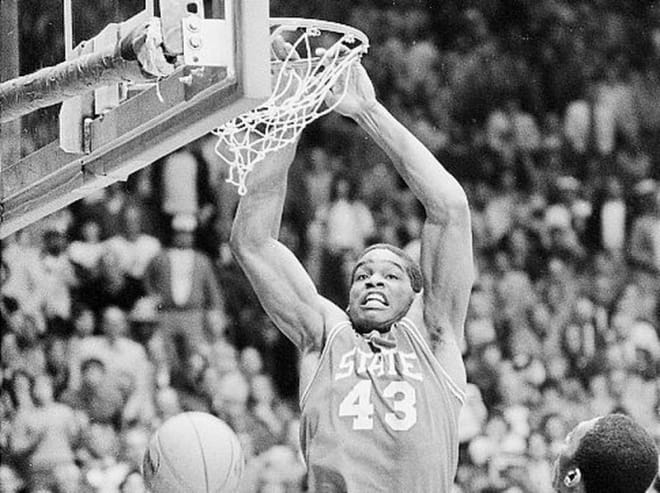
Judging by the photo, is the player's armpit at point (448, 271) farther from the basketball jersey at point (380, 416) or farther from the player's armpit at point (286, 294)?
the player's armpit at point (286, 294)

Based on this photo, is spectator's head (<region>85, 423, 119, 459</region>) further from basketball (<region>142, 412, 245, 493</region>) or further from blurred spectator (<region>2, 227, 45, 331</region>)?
basketball (<region>142, 412, 245, 493</region>)

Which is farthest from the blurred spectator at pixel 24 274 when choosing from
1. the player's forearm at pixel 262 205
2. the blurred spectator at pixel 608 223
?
the player's forearm at pixel 262 205

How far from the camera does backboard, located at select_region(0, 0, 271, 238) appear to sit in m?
3.28

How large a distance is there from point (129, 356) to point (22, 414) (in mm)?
677

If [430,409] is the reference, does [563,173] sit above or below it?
below

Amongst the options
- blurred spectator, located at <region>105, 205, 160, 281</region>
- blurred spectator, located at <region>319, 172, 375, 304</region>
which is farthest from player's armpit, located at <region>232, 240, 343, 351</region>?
blurred spectator, located at <region>319, 172, 375, 304</region>

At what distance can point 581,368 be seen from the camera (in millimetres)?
8602

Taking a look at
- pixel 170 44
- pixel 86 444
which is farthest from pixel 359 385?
pixel 86 444

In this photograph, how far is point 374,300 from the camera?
14.0ft

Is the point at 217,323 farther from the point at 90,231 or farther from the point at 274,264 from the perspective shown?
the point at 274,264

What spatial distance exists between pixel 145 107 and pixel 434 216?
113 cm

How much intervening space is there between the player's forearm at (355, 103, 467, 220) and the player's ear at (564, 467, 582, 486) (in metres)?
1.72

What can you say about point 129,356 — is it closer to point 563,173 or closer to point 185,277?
point 185,277

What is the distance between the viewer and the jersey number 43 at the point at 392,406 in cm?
413
